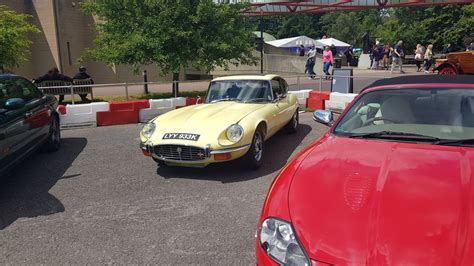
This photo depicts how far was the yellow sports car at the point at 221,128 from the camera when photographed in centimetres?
521

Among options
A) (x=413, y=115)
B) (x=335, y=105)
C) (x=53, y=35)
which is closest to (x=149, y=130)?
(x=413, y=115)

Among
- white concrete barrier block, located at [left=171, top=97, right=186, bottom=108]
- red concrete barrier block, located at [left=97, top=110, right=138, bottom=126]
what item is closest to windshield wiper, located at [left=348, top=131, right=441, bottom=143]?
red concrete barrier block, located at [left=97, top=110, right=138, bottom=126]

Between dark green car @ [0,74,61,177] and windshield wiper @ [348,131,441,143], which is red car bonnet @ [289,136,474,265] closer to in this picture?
windshield wiper @ [348,131,441,143]

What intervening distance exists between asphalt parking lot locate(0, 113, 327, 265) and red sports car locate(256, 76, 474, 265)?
1.10 m

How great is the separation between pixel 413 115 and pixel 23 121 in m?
5.05

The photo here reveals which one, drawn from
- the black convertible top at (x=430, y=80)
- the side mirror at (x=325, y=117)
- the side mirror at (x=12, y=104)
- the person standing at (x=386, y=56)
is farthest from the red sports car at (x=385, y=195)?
the person standing at (x=386, y=56)

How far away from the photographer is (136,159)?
650 centimetres

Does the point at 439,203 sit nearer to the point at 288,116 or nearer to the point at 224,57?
the point at 288,116

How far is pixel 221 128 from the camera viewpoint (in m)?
5.37

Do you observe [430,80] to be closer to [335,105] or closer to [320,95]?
[335,105]

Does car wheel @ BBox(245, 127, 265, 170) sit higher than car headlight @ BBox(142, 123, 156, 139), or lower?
lower

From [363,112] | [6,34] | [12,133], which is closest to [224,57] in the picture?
[6,34]

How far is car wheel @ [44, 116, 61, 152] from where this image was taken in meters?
6.97

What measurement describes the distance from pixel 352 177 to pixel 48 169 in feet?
16.6
